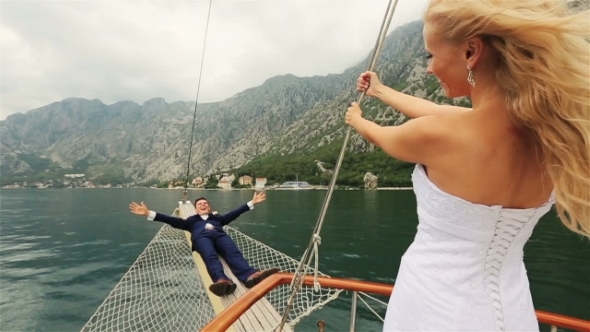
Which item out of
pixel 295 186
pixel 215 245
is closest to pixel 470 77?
pixel 215 245

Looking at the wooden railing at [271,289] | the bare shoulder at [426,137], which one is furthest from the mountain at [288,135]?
the bare shoulder at [426,137]

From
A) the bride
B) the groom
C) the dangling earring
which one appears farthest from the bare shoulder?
the groom

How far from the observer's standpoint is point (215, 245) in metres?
5.57

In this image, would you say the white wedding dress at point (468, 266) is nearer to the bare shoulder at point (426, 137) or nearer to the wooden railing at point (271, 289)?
the bare shoulder at point (426, 137)

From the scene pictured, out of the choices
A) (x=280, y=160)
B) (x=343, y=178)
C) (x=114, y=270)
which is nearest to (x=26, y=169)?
(x=280, y=160)

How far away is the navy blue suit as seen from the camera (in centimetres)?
475

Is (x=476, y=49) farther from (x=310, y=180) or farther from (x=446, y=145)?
(x=310, y=180)

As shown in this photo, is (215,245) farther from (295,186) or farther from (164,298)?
(295,186)

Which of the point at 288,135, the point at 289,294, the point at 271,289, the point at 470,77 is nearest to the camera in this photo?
the point at 470,77

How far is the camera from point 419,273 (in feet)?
2.79

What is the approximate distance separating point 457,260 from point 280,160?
12195 centimetres

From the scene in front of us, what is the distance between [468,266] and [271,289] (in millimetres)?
1283

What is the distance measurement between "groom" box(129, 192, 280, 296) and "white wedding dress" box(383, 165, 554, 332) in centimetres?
368

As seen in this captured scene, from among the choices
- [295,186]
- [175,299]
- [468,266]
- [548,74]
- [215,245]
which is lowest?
[175,299]
